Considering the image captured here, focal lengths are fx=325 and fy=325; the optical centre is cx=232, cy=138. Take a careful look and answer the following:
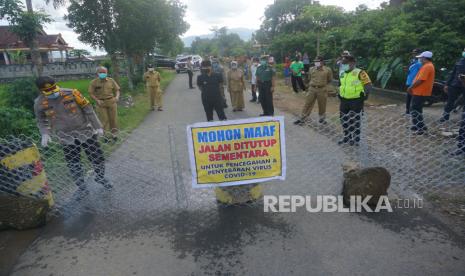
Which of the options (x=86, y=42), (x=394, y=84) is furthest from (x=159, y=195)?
(x=86, y=42)

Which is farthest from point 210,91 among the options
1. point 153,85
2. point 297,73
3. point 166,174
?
point 297,73

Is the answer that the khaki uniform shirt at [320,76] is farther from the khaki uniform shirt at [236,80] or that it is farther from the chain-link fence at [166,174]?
the khaki uniform shirt at [236,80]

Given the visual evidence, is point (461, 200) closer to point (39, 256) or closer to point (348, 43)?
point (39, 256)

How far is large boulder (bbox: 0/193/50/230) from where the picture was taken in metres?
3.65

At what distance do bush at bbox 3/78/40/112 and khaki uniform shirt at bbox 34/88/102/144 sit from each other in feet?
15.5

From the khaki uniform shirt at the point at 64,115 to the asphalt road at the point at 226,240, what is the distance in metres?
0.90

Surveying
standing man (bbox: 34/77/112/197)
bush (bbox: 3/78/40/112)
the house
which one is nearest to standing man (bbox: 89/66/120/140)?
bush (bbox: 3/78/40/112)

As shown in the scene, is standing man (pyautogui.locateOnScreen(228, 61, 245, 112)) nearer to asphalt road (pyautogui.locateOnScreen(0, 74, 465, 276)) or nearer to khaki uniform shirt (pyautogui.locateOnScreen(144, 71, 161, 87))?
khaki uniform shirt (pyautogui.locateOnScreen(144, 71, 161, 87))

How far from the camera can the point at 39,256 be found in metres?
3.20

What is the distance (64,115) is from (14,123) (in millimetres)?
3242

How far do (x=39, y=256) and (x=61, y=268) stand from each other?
0.38m

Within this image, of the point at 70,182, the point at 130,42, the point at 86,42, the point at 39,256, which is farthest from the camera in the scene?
the point at 130,42

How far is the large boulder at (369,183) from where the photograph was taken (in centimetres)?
371

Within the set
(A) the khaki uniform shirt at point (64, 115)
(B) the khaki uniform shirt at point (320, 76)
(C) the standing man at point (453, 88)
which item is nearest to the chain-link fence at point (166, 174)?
(A) the khaki uniform shirt at point (64, 115)
